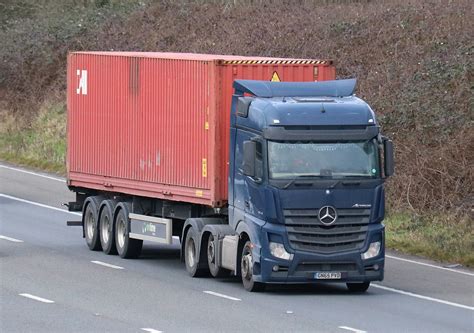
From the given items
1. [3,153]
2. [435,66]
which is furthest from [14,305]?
[3,153]

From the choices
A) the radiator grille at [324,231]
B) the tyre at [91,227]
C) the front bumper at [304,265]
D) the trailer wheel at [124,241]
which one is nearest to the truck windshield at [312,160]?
the radiator grille at [324,231]

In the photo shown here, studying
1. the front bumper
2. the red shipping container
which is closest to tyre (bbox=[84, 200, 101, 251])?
the red shipping container

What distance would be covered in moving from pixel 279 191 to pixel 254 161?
573 mm

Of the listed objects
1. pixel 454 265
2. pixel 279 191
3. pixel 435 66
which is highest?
pixel 435 66

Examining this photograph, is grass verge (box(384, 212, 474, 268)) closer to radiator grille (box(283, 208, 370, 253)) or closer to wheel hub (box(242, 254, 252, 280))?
radiator grille (box(283, 208, 370, 253))

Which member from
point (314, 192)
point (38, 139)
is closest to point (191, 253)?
point (314, 192)

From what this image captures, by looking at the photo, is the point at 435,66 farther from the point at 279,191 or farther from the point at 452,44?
the point at 279,191

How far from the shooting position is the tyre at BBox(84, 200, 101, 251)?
25.2m

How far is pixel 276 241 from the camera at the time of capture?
1942 cm

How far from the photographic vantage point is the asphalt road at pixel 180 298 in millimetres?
16422

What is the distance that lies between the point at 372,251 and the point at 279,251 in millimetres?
1403

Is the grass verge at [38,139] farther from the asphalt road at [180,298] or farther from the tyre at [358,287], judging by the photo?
the tyre at [358,287]

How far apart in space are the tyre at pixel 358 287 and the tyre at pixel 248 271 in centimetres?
135

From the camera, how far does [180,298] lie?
18.9 meters
